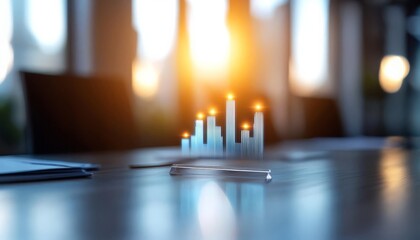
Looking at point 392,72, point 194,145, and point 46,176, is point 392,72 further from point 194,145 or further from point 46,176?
point 46,176

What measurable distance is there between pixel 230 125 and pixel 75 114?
1.06 m

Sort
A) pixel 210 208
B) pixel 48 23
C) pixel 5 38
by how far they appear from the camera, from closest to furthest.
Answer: pixel 210 208 → pixel 5 38 → pixel 48 23

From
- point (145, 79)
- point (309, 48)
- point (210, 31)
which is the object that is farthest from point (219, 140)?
point (309, 48)

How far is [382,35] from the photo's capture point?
5887 mm

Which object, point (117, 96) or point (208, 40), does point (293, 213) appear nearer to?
point (117, 96)

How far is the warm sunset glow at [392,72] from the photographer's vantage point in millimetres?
5871

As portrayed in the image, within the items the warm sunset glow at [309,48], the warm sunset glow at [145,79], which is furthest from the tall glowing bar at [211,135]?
the warm sunset glow at [309,48]

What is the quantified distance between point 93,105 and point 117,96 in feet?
0.39

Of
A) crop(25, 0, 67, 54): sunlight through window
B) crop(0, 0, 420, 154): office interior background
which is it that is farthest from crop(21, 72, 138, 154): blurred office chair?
crop(25, 0, 67, 54): sunlight through window

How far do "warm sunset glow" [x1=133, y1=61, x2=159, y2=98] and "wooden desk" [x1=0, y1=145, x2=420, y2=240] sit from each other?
247 centimetres

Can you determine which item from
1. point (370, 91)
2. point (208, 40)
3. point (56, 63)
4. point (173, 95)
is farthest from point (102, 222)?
point (370, 91)

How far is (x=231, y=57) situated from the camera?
146 inches

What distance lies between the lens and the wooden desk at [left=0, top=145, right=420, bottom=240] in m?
0.41

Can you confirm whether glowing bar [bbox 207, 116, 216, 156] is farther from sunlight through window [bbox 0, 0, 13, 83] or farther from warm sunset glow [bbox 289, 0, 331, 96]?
warm sunset glow [bbox 289, 0, 331, 96]
